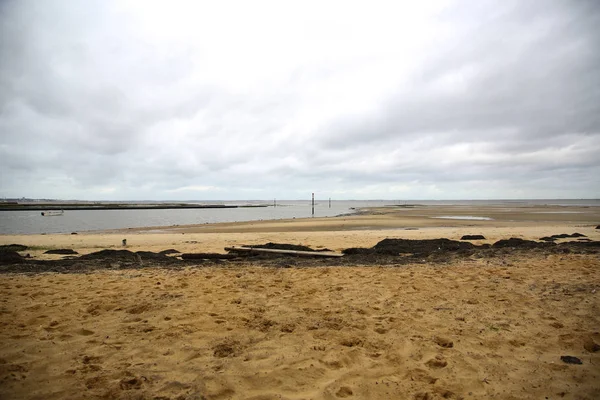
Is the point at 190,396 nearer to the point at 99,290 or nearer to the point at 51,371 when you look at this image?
the point at 51,371

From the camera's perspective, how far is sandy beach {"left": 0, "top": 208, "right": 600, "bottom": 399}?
3.37 metres

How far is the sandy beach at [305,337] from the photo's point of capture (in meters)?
3.37

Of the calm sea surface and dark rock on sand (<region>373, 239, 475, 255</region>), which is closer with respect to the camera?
dark rock on sand (<region>373, 239, 475, 255</region>)

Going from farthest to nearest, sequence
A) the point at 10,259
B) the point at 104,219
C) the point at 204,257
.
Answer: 1. the point at 104,219
2. the point at 204,257
3. the point at 10,259

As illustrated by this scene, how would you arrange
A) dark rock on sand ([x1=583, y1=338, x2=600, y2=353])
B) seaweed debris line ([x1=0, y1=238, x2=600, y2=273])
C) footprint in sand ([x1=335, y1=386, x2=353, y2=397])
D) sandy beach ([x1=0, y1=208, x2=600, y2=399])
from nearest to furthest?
1. footprint in sand ([x1=335, y1=386, x2=353, y2=397])
2. sandy beach ([x1=0, y1=208, x2=600, y2=399])
3. dark rock on sand ([x1=583, y1=338, x2=600, y2=353])
4. seaweed debris line ([x1=0, y1=238, x2=600, y2=273])

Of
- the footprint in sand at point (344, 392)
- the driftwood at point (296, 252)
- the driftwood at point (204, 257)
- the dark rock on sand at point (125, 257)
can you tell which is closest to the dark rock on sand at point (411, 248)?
the driftwood at point (296, 252)

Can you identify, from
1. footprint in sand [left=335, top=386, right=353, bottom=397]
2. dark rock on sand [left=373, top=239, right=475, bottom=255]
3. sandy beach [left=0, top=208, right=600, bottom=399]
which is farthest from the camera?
dark rock on sand [left=373, top=239, right=475, bottom=255]

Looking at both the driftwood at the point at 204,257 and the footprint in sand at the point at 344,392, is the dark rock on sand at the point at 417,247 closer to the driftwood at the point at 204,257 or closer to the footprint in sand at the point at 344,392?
the driftwood at the point at 204,257

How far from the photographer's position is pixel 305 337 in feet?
14.7

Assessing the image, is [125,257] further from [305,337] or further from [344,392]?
[344,392]

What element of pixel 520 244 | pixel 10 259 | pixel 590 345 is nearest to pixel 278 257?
pixel 590 345

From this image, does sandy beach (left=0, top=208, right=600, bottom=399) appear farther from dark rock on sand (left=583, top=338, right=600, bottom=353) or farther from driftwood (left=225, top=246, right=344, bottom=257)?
driftwood (left=225, top=246, right=344, bottom=257)

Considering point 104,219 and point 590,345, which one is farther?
point 104,219

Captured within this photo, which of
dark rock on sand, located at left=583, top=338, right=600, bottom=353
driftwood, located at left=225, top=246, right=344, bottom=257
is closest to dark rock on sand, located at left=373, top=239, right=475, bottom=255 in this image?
driftwood, located at left=225, top=246, right=344, bottom=257
